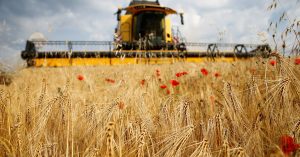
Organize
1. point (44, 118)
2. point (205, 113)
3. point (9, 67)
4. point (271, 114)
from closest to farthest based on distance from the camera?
point (44, 118)
point (271, 114)
point (205, 113)
point (9, 67)

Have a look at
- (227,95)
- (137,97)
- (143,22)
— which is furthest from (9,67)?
(143,22)

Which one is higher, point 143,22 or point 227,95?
point 143,22

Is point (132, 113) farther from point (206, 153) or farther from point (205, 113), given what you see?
point (206, 153)

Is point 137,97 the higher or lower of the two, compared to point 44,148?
higher

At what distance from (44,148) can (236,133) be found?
97 cm

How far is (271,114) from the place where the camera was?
1502 millimetres

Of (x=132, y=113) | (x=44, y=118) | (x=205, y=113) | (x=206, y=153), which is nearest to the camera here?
(x=206, y=153)

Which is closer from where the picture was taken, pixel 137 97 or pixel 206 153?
pixel 206 153

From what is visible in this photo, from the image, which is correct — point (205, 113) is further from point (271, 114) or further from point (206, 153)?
point (206, 153)

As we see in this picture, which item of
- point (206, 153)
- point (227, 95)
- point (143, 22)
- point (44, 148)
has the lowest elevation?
point (44, 148)

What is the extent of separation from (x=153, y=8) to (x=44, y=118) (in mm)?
14683

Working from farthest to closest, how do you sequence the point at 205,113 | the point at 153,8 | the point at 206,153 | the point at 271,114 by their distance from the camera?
the point at 153,8, the point at 205,113, the point at 271,114, the point at 206,153

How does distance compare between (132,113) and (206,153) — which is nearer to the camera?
(206,153)

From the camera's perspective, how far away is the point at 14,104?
88.2 inches
